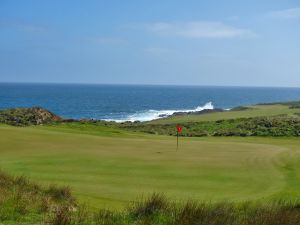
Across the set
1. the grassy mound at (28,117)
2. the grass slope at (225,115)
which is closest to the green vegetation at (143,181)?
the grassy mound at (28,117)

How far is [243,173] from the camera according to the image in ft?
48.5

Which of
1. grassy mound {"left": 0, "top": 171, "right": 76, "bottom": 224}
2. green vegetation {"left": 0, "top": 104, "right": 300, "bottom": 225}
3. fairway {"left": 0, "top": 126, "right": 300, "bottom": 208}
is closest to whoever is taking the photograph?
grassy mound {"left": 0, "top": 171, "right": 76, "bottom": 224}

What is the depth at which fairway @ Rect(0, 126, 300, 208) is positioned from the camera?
40.5ft

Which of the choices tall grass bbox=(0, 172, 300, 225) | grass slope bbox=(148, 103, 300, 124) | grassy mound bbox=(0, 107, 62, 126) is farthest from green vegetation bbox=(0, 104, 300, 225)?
grass slope bbox=(148, 103, 300, 124)

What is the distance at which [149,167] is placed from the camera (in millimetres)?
15484

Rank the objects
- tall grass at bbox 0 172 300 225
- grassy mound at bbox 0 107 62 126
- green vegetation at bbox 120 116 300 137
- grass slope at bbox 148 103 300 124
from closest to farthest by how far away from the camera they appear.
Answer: tall grass at bbox 0 172 300 225 < green vegetation at bbox 120 116 300 137 < grassy mound at bbox 0 107 62 126 < grass slope at bbox 148 103 300 124

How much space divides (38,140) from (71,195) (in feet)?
34.1

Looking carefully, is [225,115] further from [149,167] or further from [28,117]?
[149,167]

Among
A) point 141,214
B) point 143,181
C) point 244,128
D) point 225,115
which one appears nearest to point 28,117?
point 244,128

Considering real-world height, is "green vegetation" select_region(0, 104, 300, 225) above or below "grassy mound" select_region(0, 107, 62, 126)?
below

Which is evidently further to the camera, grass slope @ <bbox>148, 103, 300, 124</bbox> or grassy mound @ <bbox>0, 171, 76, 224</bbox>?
grass slope @ <bbox>148, 103, 300, 124</bbox>

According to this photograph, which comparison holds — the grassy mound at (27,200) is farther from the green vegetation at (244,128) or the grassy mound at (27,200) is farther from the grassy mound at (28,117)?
the grassy mound at (28,117)

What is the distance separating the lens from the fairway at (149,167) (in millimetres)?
12336

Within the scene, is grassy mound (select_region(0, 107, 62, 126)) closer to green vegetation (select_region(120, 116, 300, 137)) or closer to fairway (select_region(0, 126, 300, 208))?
green vegetation (select_region(120, 116, 300, 137))
